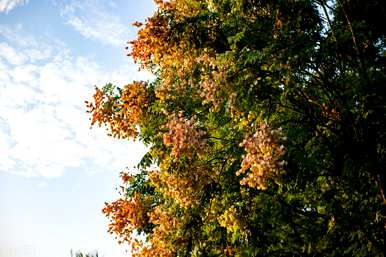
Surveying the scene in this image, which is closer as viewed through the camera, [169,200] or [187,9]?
[169,200]

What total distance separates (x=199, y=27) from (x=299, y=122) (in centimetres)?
236

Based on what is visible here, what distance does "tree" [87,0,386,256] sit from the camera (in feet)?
21.2

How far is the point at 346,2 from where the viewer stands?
25.9 feet

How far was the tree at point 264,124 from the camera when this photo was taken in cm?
647

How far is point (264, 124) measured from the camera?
5641 mm

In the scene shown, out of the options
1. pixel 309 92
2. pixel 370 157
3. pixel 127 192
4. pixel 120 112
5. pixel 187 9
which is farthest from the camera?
pixel 127 192

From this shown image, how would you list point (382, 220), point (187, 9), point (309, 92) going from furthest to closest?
point (187, 9) < point (309, 92) < point (382, 220)

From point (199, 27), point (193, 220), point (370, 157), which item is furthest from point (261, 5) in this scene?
point (193, 220)

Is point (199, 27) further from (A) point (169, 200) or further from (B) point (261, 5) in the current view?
(A) point (169, 200)

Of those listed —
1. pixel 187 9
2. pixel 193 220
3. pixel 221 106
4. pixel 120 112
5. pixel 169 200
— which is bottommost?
pixel 193 220

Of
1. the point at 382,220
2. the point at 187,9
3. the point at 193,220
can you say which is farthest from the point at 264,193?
the point at 187,9

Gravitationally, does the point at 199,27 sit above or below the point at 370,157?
above

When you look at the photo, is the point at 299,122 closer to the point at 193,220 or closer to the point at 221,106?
the point at 221,106

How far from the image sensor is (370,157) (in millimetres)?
6543
